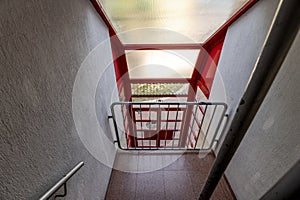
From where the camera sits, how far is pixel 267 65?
18.1 inches

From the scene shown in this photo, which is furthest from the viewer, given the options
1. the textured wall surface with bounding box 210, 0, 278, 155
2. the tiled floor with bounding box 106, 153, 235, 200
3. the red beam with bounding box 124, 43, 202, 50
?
the red beam with bounding box 124, 43, 202, 50

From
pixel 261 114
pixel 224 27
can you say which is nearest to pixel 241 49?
pixel 224 27

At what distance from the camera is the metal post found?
1.29 ft

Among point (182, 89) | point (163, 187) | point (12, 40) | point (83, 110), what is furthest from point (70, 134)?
point (182, 89)

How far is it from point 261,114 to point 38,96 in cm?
144

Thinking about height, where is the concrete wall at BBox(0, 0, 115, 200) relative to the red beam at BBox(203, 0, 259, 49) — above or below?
below

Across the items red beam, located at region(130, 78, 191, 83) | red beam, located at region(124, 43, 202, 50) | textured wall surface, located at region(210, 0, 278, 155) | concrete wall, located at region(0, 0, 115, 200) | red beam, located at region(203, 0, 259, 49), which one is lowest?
concrete wall, located at region(0, 0, 115, 200)

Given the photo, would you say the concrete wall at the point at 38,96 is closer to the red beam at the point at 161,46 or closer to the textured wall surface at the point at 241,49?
the red beam at the point at 161,46

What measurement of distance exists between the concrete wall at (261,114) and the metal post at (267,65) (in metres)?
0.52

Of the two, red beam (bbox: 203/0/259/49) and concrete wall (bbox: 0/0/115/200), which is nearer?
concrete wall (bbox: 0/0/115/200)

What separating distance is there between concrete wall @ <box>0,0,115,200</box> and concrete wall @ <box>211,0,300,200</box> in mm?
1307

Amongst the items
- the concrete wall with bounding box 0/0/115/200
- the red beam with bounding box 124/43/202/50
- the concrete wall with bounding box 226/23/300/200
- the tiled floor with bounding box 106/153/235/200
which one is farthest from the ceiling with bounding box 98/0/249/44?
the tiled floor with bounding box 106/153/235/200

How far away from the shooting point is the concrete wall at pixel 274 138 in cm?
84

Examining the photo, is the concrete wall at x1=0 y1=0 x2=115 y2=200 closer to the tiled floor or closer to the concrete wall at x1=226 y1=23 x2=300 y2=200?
the tiled floor
